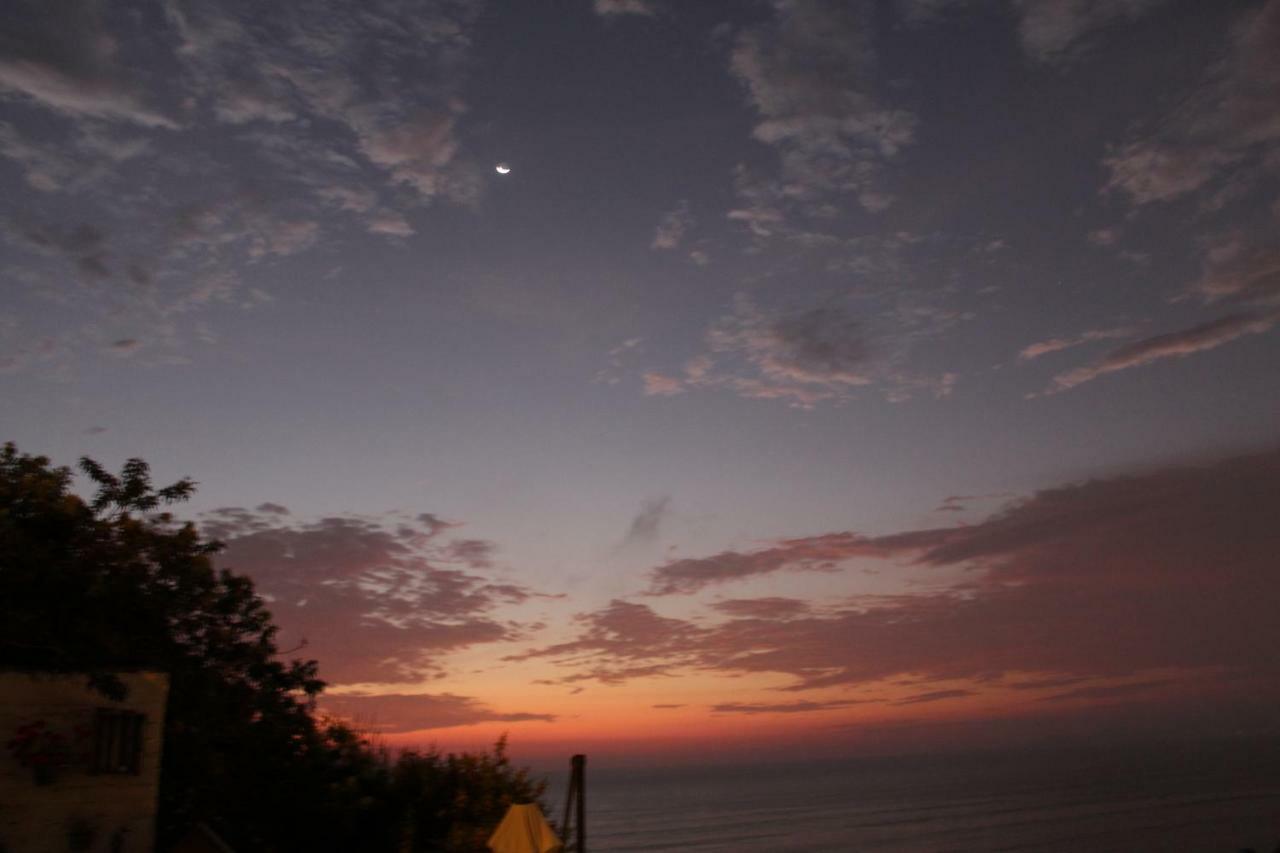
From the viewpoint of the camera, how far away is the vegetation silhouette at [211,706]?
37.9 feet

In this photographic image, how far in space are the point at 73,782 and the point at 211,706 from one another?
368 centimetres

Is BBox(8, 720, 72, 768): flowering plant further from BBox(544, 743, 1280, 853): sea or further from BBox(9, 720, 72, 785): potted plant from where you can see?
BBox(544, 743, 1280, 853): sea

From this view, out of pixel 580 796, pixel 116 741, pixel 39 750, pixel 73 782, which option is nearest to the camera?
pixel 39 750

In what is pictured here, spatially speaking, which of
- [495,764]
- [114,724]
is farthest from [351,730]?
[114,724]

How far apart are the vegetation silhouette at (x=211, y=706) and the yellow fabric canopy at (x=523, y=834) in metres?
1.72

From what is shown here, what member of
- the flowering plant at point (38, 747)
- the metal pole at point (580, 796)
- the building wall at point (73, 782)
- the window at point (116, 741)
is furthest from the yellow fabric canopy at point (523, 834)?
the flowering plant at point (38, 747)

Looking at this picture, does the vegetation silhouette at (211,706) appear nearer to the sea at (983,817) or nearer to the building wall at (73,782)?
the building wall at (73,782)

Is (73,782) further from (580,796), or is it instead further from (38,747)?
(580,796)

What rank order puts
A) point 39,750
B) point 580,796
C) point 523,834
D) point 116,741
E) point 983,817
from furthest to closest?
point 983,817, point 580,796, point 523,834, point 116,741, point 39,750

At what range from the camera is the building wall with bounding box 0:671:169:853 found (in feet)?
31.3

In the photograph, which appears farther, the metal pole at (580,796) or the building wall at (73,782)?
the metal pole at (580,796)

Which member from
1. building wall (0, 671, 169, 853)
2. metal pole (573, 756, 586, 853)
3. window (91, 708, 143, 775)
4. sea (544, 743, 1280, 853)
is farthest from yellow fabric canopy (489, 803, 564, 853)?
sea (544, 743, 1280, 853)

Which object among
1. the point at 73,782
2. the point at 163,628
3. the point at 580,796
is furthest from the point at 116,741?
the point at 580,796

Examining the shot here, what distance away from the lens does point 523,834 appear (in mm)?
11281
